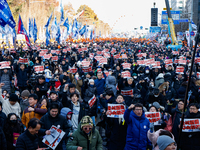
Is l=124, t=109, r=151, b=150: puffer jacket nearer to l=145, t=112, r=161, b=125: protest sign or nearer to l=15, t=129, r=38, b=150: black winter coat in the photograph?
l=145, t=112, r=161, b=125: protest sign

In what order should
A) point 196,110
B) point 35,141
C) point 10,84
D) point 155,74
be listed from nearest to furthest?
point 35,141 → point 196,110 → point 10,84 → point 155,74

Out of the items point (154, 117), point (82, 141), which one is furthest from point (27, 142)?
point (154, 117)

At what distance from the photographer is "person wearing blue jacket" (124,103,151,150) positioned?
448 cm

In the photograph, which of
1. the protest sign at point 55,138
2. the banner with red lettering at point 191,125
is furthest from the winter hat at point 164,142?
the protest sign at point 55,138

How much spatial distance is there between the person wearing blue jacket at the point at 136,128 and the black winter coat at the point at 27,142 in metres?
1.56

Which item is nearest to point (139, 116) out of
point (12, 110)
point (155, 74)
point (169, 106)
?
point (169, 106)

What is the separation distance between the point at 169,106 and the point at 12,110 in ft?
11.6

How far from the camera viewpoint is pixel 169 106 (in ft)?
21.1

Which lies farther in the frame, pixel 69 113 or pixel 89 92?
pixel 89 92

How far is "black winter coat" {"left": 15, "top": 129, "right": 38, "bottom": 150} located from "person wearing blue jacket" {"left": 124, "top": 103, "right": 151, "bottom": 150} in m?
1.56

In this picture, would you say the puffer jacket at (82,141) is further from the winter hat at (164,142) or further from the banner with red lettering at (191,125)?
the banner with red lettering at (191,125)

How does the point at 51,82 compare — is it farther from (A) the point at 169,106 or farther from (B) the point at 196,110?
(B) the point at 196,110

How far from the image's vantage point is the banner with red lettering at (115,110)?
4992 mm

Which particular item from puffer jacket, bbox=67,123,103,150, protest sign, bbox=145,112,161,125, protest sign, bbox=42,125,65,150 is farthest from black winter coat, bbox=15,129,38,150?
protest sign, bbox=145,112,161,125
